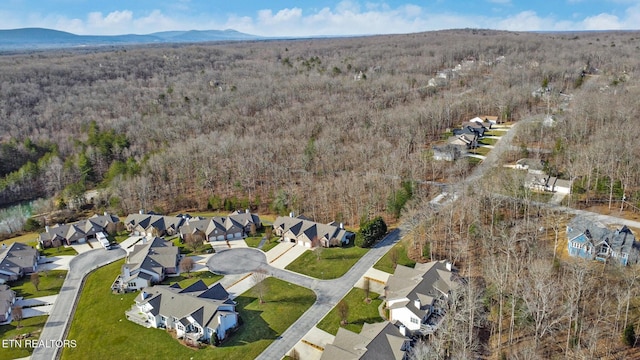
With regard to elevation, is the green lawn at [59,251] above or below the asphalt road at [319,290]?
below

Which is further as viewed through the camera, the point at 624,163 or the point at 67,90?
the point at 67,90

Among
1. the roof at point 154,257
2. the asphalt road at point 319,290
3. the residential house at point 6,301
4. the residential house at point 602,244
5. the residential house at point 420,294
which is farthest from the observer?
the roof at point 154,257

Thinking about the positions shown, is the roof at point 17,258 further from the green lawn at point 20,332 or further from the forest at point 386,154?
the forest at point 386,154

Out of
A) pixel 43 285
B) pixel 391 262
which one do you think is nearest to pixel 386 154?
pixel 391 262

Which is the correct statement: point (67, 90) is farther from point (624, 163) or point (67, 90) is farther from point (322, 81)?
point (624, 163)

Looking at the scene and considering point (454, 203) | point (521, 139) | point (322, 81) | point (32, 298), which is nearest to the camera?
point (32, 298)

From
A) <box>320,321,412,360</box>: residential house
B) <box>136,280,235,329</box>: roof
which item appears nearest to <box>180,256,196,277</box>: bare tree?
<box>136,280,235,329</box>: roof

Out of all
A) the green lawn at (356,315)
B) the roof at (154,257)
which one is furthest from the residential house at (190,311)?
the green lawn at (356,315)

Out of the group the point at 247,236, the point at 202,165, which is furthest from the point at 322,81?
the point at 247,236
